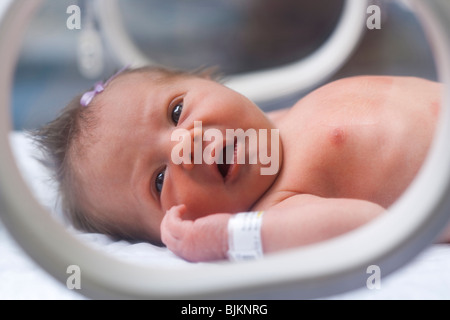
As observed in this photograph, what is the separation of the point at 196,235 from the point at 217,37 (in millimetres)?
1021

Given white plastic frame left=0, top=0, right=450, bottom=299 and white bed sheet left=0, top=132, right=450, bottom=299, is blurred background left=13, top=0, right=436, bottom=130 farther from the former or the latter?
white plastic frame left=0, top=0, right=450, bottom=299

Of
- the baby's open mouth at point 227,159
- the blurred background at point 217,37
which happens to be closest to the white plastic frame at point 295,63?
the blurred background at point 217,37

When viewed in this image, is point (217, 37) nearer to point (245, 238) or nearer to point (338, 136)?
point (338, 136)

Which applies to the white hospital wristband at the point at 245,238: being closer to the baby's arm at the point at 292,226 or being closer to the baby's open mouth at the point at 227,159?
the baby's arm at the point at 292,226

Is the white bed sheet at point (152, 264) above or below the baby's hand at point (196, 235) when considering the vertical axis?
below

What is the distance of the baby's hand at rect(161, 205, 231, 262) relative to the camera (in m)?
0.60

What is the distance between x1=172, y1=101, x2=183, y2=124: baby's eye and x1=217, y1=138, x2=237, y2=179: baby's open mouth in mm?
94

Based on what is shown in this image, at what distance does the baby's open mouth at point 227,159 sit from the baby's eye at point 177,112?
9 cm

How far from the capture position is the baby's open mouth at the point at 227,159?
0.72 meters

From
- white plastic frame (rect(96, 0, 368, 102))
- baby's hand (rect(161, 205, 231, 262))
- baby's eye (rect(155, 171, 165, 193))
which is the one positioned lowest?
baby's hand (rect(161, 205, 231, 262))

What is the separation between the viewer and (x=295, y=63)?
53.7 inches

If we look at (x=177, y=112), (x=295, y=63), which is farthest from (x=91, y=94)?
(x=295, y=63)

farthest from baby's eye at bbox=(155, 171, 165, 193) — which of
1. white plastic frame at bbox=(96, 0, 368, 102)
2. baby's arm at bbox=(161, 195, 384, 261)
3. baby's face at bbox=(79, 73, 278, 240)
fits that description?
white plastic frame at bbox=(96, 0, 368, 102)

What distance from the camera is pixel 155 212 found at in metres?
0.77
